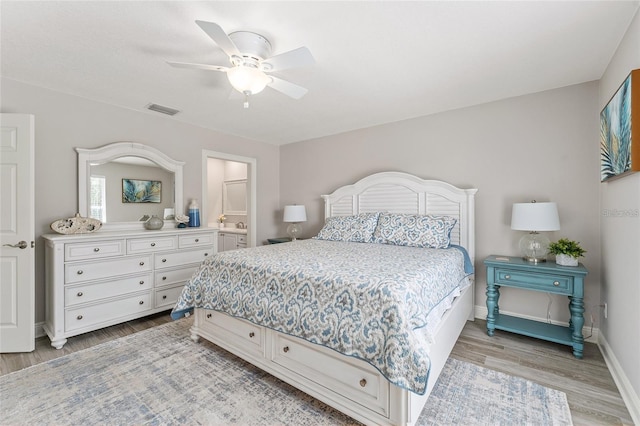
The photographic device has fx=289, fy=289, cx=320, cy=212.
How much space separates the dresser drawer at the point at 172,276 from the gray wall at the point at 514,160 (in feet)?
9.36

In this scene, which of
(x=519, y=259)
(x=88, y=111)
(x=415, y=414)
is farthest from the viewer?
(x=88, y=111)

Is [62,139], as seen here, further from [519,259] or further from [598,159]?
[598,159]

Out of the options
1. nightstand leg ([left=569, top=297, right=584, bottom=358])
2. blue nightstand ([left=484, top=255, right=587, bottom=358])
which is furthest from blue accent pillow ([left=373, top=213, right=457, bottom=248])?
nightstand leg ([left=569, top=297, right=584, bottom=358])

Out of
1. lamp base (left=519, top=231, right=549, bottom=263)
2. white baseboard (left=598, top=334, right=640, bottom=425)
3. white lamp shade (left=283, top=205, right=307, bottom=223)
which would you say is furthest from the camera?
white lamp shade (left=283, top=205, right=307, bottom=223)

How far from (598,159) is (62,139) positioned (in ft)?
17.2

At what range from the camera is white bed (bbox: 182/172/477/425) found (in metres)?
1.57

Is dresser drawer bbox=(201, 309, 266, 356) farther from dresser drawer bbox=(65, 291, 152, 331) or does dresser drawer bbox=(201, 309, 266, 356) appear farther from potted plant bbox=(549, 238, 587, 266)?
potted plant bbox=(549, 238, 587, 266)

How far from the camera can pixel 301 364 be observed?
1.90 metres

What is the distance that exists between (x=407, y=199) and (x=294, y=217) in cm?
179

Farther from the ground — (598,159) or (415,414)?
(598,159)

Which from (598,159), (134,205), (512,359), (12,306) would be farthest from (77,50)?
(598,159)

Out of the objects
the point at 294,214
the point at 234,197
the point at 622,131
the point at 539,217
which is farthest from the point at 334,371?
the point at 234,197

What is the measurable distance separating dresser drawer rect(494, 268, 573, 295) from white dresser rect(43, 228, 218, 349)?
11.3 feet

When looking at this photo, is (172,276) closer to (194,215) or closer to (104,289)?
(104,289)
